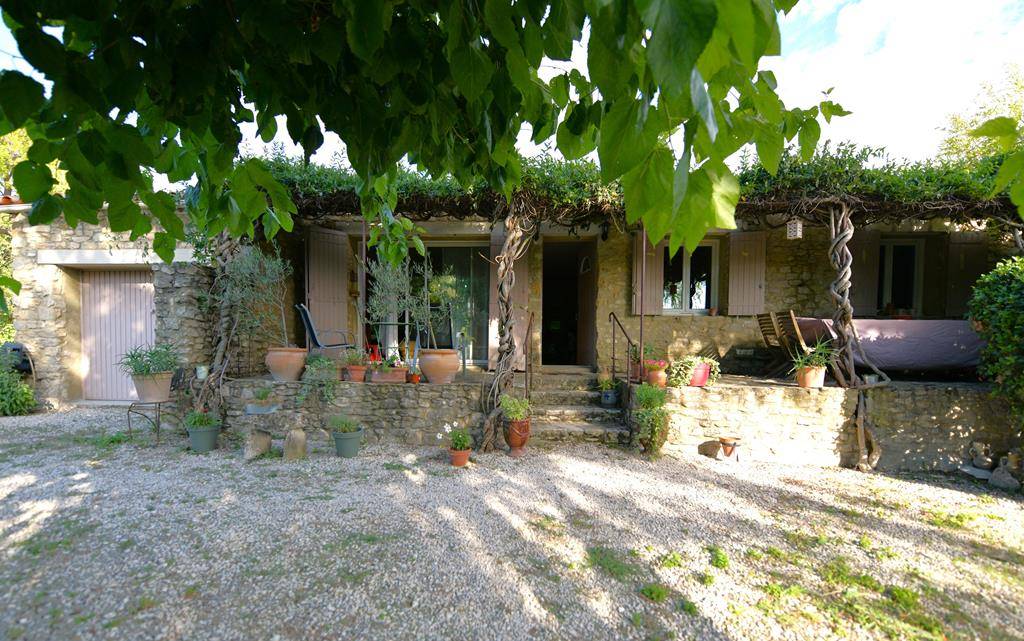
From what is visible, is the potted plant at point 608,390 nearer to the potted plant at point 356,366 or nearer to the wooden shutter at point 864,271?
the potted plant at point 356,366

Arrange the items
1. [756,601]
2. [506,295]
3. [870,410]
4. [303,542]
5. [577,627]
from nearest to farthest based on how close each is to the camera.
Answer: [577,627] → [756,601] → [303,542] → [870,410] → [506,295]

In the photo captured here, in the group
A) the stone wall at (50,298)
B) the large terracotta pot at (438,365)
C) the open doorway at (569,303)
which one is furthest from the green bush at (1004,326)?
the stone wall at (50,298)

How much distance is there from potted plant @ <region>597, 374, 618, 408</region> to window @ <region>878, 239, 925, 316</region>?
4550 millimetres

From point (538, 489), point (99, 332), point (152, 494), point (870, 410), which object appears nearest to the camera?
point (152, 494)

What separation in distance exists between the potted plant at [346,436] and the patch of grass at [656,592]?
3338 mm

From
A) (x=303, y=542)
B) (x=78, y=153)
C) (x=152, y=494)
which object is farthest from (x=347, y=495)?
(x=78, y=153)

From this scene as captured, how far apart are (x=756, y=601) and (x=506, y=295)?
12.2ft

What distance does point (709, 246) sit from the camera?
7117 mm

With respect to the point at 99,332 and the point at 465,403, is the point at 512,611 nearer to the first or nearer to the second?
the point at 465,403

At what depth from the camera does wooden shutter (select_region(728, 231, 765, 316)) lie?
6652 mm

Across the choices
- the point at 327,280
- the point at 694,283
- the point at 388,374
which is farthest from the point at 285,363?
the point at 694,283

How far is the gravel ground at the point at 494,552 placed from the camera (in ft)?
7.25

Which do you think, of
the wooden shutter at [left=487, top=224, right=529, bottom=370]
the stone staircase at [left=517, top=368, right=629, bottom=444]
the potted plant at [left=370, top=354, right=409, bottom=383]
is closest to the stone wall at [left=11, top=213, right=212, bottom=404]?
the potted plant at [left=370, top=354, right=409, bottom=383]

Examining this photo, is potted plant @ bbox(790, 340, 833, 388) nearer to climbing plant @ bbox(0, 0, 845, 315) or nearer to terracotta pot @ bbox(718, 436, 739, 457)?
terracotta pot @ bbox(718, 436, 739, 457)
